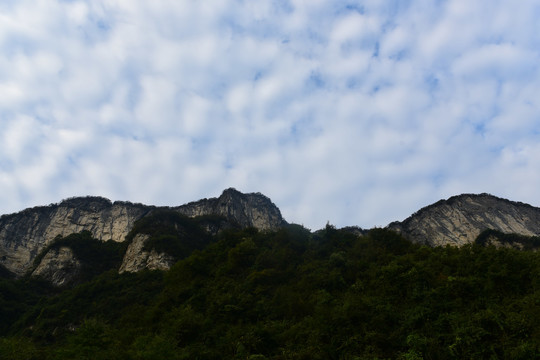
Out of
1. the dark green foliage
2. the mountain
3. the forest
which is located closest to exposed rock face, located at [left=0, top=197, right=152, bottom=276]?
the mountain

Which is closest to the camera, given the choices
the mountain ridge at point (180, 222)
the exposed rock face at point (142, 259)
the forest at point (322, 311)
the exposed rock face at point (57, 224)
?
the forest at point (322, 311)

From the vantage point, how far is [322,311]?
2122 centimetres

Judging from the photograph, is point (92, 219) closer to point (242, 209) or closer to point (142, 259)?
point (142, 259)

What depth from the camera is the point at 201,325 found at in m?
23.5

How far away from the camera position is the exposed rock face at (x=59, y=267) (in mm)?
56781

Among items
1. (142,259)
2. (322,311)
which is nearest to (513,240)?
(322,311)

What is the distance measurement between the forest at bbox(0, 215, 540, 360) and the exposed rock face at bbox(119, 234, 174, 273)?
12.2 metres

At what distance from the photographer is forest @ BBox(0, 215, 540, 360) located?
16.4m

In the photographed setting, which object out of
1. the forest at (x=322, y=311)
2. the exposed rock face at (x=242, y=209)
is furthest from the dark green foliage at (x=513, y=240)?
the exposed rock face at (x=242, y=209)

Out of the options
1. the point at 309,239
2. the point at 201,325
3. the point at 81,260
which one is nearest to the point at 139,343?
the point at 201,325

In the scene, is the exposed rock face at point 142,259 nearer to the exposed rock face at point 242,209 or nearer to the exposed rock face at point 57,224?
the exposed rock face at point 57,224

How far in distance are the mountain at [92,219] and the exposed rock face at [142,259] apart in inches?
665

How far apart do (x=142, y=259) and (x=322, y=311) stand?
140 ft

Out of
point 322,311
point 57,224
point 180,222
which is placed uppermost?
point 57,224
